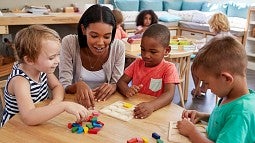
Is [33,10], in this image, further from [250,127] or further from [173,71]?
[250,127]

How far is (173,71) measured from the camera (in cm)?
162

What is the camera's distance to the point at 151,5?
23.6 ft

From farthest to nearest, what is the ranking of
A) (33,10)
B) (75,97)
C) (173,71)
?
(33,10) < (173,71) < (75,97)

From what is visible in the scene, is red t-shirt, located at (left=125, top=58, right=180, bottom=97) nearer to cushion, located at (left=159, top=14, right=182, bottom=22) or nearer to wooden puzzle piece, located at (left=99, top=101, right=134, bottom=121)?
wooden puzzle piece, located at (left=99, top=101, right=134, bottom=121)

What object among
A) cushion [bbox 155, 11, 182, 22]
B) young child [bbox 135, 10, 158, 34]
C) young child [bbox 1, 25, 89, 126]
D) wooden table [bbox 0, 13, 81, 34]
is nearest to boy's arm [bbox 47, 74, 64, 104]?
young child [bbox 1, 25, 89, 126]

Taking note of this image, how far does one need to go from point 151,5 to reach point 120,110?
616 centimetres

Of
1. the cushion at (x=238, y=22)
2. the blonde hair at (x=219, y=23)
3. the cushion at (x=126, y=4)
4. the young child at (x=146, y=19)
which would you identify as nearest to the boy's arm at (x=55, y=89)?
the young child at (x=146, y=19)

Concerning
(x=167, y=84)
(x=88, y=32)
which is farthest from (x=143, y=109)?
(x=88, y=32)

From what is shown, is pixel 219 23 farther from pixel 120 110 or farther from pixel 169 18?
pixel 120 110

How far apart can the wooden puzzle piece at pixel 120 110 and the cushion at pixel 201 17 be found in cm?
546

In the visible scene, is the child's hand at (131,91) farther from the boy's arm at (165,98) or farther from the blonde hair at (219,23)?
the blonde hair at (219,23)

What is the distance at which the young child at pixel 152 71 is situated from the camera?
5.15 ft

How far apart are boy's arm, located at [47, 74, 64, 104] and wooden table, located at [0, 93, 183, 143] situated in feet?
0.56

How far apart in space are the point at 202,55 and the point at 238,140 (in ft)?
0.94
